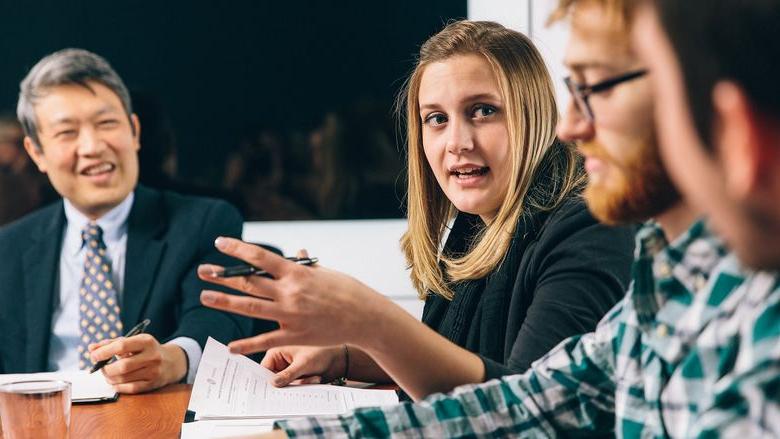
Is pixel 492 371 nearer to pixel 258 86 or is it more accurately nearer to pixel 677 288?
pixel 677 288

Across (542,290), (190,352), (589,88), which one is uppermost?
(589,88)

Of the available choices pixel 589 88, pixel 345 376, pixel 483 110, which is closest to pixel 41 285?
pixel 345 376

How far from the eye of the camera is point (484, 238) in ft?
5.59

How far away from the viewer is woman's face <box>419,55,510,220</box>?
170 centimetres

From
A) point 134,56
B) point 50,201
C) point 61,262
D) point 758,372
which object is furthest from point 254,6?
point 758,372

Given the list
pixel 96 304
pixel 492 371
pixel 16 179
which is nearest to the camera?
pixel 492 371

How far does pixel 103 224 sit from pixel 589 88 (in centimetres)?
178

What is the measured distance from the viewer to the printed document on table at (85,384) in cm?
159

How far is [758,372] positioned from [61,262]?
82.3 inches

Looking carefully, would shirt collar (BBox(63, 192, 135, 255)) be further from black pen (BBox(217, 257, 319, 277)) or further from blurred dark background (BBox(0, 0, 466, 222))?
black pen (BBox(217, 257, 319, 277))

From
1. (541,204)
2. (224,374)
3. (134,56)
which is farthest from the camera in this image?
(134,56)

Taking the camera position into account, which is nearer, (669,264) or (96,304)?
(669,264)

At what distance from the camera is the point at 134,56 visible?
3.59 meters

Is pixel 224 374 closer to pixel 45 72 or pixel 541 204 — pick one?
pixel 541 204
